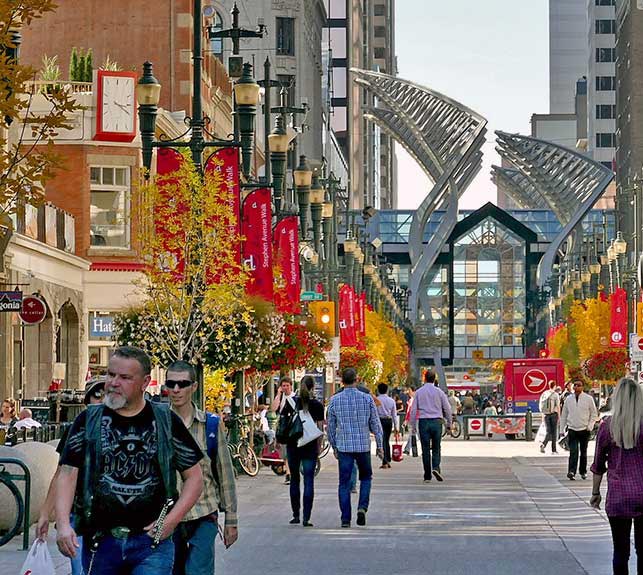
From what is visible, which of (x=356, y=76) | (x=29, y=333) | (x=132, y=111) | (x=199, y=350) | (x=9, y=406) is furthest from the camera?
(x=356, y=76)

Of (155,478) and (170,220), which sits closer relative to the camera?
(155,478)

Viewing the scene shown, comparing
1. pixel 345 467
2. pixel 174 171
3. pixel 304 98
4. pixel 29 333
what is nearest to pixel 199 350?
pixel 174 171

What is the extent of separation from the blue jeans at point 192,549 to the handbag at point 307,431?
9459mm

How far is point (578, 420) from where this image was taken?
28.8 metres

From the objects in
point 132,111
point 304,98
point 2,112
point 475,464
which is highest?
point 304,98

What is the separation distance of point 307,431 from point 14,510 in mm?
3962

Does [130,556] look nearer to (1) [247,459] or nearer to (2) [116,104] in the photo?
(1) [247,459]

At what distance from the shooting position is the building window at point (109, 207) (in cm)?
5072

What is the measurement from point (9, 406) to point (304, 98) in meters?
86.1

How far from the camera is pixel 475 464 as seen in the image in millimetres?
37062

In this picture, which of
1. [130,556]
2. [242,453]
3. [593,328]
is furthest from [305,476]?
[593,328]

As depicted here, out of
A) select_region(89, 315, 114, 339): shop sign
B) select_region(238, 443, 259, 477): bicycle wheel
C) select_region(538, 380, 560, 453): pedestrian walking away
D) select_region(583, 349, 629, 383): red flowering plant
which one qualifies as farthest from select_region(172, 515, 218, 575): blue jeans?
select_region(583, 349, 629, 383): red flowering plant

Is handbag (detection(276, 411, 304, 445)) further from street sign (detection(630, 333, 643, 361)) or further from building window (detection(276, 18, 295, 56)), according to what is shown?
building window (detection(276, 18, 295, 56))

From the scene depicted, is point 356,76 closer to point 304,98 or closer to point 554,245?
→ point 554,245
